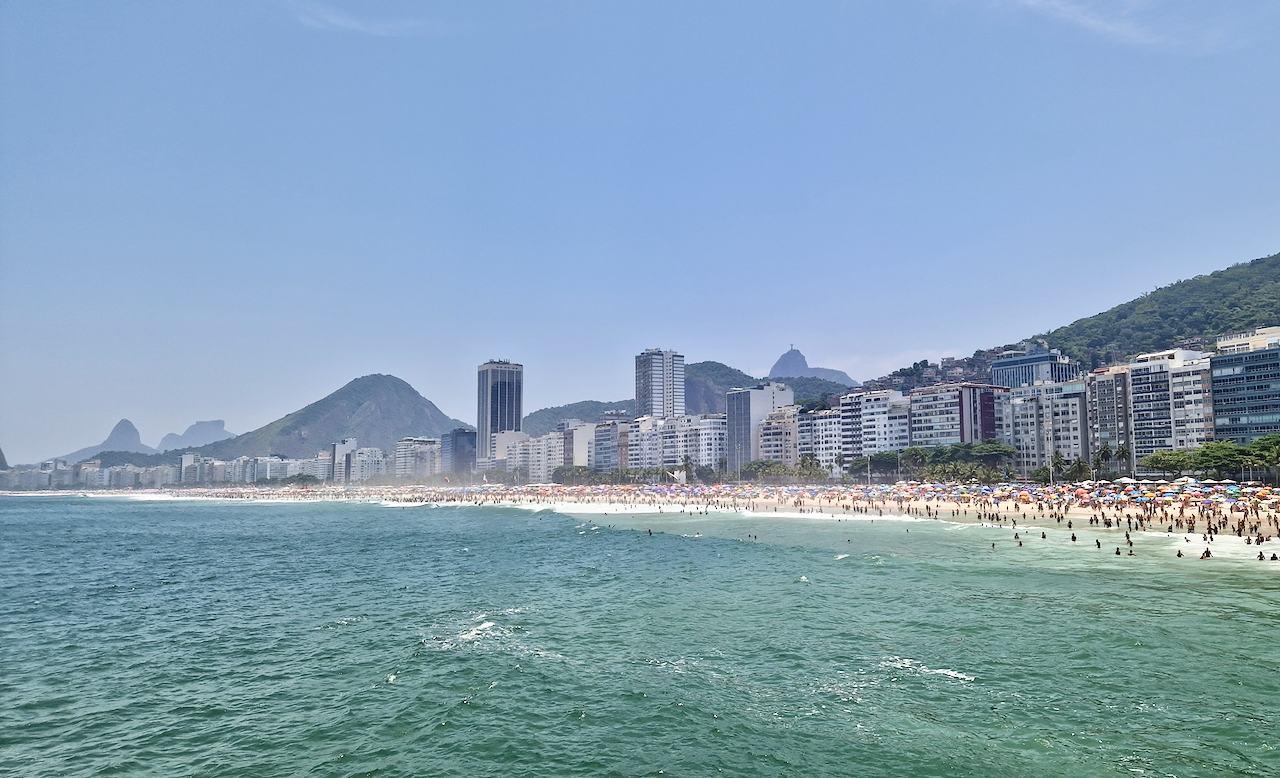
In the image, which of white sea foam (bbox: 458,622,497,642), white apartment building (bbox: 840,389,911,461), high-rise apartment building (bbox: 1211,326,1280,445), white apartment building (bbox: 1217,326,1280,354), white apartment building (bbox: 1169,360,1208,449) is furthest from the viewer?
white apartment building (bbox: 840,389,911,461)

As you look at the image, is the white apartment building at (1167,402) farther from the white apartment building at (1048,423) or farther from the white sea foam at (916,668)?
the white sea foam at (916,668)

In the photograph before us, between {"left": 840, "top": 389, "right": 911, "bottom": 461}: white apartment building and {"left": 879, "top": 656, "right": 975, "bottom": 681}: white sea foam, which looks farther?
{"left": 840, "top": 389, "right": 911, "bottom": 461}: white apartment building

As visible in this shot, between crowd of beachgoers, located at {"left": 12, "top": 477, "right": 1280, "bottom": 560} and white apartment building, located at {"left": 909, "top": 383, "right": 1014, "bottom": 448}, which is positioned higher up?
white apartment building, located at {"left": 909, "top": 383, "right": 1014, "bottom": 448}

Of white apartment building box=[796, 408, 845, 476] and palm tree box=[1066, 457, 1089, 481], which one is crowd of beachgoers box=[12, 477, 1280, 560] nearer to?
palm tree box=[1066, 457, 1089, 481]

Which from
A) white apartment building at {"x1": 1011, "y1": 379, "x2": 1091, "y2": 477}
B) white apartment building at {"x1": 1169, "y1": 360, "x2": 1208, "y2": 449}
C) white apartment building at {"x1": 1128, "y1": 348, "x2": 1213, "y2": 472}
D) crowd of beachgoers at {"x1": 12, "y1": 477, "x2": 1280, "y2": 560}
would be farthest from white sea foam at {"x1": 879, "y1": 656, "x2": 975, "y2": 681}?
white apartment building at {"x1": 1011, "y1": 379, "x2": 1091, "y2": 477}

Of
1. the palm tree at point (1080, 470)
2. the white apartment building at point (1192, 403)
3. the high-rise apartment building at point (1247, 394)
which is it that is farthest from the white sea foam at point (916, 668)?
the white apartment building at point (1192, 403)
